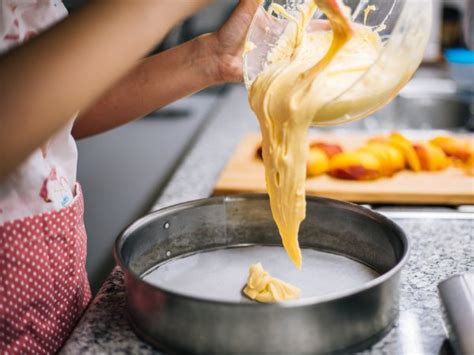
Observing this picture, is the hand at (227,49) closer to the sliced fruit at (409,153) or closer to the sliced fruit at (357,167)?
the sliced fruit at (357,167)

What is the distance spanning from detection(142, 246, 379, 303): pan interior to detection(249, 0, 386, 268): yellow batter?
7 cm

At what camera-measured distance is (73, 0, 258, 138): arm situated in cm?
117

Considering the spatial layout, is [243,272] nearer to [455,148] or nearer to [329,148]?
[329,148]

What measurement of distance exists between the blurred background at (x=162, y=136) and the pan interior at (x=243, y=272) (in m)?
0.75

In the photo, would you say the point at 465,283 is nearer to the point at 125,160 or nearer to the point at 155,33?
the point at 155,33

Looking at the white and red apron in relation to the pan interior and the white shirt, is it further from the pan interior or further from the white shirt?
the pan interior

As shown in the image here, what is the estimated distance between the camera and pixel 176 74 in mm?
1198

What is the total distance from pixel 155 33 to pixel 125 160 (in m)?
1.49

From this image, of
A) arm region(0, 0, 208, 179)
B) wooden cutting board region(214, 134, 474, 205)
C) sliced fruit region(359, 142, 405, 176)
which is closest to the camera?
arm region(0, 0, 208, 179)

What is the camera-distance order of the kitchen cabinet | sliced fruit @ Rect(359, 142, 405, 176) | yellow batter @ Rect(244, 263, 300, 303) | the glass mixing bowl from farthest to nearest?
the kitchen cabinet < sliced fruit @ Rect(359, 142, 405, 176) < yellow batter @ Rect(244, 263, 300, 303) < the glass mixing bowl

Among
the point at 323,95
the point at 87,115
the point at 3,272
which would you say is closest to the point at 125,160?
the point at 87,115

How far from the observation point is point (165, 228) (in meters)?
1.03

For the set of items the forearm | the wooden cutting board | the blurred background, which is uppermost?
the forearm

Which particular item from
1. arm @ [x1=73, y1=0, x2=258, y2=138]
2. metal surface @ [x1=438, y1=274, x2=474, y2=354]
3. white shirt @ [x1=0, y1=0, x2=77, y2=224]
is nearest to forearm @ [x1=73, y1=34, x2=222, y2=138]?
arm @ [x1=73, y1=0, x2=258, y2=138]
